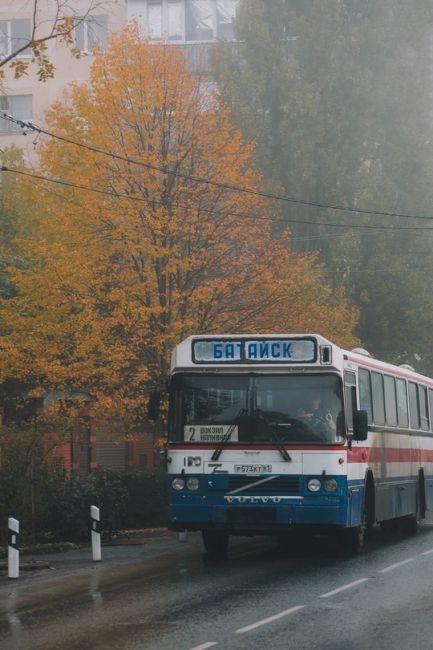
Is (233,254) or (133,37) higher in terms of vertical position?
(133,37)

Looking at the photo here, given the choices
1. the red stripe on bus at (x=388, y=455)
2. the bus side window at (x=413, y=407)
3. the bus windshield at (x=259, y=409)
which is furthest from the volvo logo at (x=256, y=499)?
the bus side window at (x=413, y=407)

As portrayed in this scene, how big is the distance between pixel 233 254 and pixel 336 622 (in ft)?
58.5

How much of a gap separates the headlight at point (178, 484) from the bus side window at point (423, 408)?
8.67 metres

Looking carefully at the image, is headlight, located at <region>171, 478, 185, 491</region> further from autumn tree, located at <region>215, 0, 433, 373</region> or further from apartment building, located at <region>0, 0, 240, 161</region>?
apartment building, located at <region>0, 0, 240, 161</region>

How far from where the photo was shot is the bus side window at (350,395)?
18953 mm

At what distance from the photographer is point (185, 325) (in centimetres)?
2758

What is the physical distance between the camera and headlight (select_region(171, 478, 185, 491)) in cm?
1880

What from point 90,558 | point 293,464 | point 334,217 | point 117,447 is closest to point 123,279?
point 90,558

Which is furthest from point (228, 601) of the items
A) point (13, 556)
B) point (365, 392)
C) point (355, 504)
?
point (365, 392)

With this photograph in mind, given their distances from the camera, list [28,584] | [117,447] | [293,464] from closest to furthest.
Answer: [28,584], [293,464], [117,447]

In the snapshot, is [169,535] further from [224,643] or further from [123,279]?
[224,643]

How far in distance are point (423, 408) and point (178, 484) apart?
9.17 metres

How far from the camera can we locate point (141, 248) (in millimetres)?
27719

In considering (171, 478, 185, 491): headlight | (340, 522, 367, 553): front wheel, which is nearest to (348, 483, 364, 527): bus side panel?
(340, 522, 367, 553): front wheel
